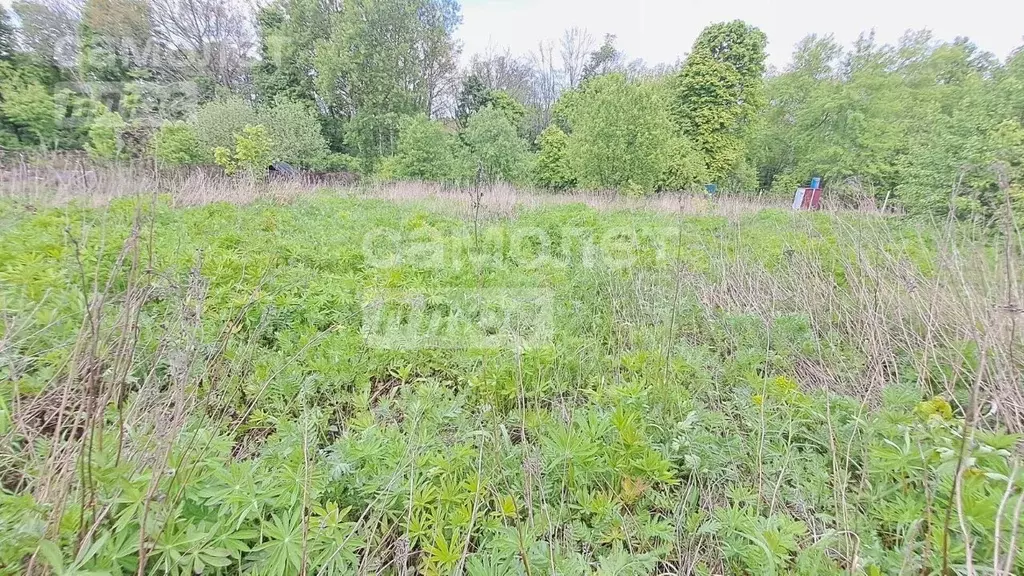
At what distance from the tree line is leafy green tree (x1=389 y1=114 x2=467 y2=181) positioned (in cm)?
6

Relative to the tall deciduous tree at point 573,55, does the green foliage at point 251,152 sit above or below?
below

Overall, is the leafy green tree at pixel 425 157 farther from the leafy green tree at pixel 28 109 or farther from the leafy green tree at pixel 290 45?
the leafy green tree at pixel 28 109

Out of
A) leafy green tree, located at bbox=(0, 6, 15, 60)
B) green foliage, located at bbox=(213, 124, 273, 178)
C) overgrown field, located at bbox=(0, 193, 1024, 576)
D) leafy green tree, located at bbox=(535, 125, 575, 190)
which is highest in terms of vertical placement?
leafy green tree, located at bbox=(0, 6, 15, 60)

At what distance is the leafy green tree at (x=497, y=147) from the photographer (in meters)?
14.0

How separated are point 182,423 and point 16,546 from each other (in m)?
0.34

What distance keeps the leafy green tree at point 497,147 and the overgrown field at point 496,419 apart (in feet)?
38.1

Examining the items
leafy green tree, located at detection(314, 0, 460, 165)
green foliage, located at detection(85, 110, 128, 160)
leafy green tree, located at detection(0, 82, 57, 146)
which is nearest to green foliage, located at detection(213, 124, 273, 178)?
green foliage, located at detection(85, 110, 128, 160)

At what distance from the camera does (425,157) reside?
14312 millimetres

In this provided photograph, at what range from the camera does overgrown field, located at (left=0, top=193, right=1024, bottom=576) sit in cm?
97

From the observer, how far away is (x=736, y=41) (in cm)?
1762

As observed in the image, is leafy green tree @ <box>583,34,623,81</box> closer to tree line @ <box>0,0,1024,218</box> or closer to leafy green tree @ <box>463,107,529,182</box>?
tree line @ <box>0,0,1024,218</box>

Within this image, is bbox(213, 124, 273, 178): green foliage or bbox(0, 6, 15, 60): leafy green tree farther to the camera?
bbox(0, 6, 15, 60): leafy green tree

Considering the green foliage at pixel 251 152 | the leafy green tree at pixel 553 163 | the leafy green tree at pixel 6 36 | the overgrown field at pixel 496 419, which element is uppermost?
the leafy green tree at pixel 6 36

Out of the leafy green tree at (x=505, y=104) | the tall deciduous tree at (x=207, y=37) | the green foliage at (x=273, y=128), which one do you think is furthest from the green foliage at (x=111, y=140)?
the leafy green tree at (x=505, y=104)
